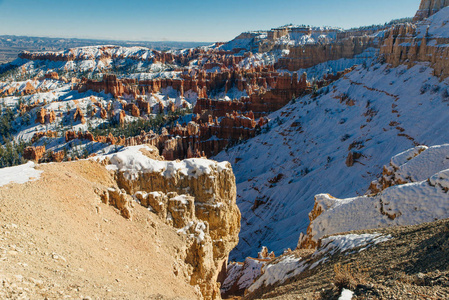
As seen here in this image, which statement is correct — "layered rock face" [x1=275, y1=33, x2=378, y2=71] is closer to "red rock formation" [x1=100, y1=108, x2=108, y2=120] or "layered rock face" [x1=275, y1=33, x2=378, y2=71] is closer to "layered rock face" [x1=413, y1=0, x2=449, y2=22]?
"layered rock face" [x1=413, y1=0, x2=449, y2=22]

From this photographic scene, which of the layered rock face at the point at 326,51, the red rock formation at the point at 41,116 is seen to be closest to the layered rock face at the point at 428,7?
the layered rock face at the point at 326,51

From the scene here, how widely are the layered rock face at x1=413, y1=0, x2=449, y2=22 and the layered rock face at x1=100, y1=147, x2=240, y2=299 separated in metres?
71.5

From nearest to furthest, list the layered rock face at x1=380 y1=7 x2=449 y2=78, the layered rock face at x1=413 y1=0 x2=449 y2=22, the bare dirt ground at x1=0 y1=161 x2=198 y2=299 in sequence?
→ the bare dirt ground at x1=0 y1=161 x2=198 y2=299, the layered rock face at x1=380 y1=7 x2=449 y2=78, the layered rock face at x1=413 y1=0 x2=449 y2=22

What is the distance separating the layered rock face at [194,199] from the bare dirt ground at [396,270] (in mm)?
5547

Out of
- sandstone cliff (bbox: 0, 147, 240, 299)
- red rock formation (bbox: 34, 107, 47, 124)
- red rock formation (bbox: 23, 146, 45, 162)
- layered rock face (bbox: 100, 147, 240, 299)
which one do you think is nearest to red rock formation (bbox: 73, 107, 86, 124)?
red rock formation (bbox: 34, 107, 47, 124)

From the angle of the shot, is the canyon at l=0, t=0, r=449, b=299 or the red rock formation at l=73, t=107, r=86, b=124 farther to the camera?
the red rock formation at l=73, t=107, r=86, b=124

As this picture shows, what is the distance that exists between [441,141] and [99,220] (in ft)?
105

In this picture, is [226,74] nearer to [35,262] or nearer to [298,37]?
[298,37]

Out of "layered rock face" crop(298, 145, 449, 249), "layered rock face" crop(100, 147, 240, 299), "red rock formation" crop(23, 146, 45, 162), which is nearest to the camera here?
"layered rock face" crop(298, 145, 449, 249)

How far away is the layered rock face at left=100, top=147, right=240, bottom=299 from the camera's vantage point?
14.4m

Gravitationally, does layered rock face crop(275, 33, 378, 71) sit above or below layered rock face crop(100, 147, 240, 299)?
above

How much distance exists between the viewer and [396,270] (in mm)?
7078

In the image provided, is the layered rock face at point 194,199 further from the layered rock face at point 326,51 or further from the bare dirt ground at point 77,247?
the layered rock face at point 326,51

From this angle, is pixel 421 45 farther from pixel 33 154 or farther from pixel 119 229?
pixel 33 154
